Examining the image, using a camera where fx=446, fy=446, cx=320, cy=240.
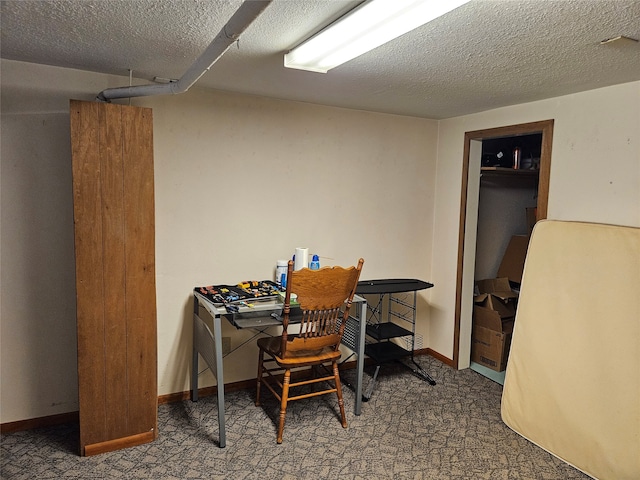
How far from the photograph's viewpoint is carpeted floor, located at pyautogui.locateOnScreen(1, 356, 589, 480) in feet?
7.94

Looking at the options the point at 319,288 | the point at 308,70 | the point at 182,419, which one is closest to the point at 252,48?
the point at 308,70

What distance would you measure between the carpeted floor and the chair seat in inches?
18.2

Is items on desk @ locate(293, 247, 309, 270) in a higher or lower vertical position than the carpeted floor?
higher

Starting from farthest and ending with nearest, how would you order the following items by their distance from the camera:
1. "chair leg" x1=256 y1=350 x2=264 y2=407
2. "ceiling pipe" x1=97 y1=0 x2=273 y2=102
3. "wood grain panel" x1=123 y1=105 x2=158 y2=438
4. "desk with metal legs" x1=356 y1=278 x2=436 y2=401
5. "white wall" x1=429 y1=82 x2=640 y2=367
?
"desk with metal legs" x1=356 y1=278 x2=436 y2=401 < "chair leg" x1=256 y1=350 x2=264 y2=407 < "white wall" x1=429 y1=82 x2=640 y2=367 < "wood grain panel" x1=123 y1=105 x2=158 y2=438 < "ceiling pipe" x1=97 y1=0 x2=273 y2=102

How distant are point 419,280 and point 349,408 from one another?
4.50ft

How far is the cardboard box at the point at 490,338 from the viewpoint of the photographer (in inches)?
148

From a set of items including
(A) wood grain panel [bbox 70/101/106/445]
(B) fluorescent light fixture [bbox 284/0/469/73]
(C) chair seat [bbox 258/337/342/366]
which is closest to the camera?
(B) fluorescent light fixture [bbox 284/0/469/73]

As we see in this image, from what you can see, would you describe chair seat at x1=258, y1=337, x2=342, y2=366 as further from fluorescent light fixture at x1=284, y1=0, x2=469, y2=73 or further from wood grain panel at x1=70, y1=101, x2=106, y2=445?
fluorescent light fixture at x1=284, y1=0, x2=469, y2=73

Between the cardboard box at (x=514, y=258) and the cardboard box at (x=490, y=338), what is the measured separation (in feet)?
1.59

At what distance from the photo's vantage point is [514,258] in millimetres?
4227

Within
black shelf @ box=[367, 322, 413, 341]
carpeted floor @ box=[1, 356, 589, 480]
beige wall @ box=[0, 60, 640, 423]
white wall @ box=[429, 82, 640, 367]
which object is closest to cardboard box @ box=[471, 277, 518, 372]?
beige wall @ box=[0, 60, 640, 423]

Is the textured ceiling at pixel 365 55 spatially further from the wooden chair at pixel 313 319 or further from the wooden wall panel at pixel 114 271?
the wooden chair at pixel 313 319

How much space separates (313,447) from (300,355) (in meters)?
0.54

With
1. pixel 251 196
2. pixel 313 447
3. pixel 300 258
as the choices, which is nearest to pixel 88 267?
pixel 251 196
